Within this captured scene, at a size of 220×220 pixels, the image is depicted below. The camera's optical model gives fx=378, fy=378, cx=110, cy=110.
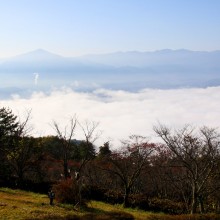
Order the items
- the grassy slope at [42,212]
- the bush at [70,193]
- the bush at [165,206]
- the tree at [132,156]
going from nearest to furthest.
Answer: the grassy slope at [42,212] → the bush at [70,193] → the bush at [165,206] → the tree at [132,156]

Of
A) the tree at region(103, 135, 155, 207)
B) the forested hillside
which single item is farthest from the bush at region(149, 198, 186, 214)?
the tree at region(103, 135, 155, 207)

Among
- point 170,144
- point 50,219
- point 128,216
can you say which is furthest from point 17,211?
point 170,144

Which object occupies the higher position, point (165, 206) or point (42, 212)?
point (42, 212)

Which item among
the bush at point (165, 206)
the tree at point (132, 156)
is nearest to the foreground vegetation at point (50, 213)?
the bush at point (165, 206)

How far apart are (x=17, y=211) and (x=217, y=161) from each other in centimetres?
1733

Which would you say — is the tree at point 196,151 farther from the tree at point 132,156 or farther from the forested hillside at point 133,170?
the tree at point 132,156

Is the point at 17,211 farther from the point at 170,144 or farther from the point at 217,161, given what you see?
the point at 217,161

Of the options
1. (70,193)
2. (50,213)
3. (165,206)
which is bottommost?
(165,206)

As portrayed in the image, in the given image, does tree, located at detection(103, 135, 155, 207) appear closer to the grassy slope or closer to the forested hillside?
the forested hillside

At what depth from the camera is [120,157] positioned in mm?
47344

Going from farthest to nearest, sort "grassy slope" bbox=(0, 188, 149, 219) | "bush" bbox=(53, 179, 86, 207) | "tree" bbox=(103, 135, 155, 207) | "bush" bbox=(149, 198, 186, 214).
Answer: "tree" bbox=(103, 135, 155, 207) < "bush" bbox=(149, 198, 186, 214) < "bush" bbox=(53, 179, 86, 207) < "grassy slope" bbox=(0, 188, 149, 219)

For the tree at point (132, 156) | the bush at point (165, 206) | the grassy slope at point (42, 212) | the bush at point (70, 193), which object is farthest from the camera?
the tree at point (132, 156)

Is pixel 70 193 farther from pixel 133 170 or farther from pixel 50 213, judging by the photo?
pixel 133 170

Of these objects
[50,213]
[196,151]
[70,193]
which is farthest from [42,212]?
[196,151]
